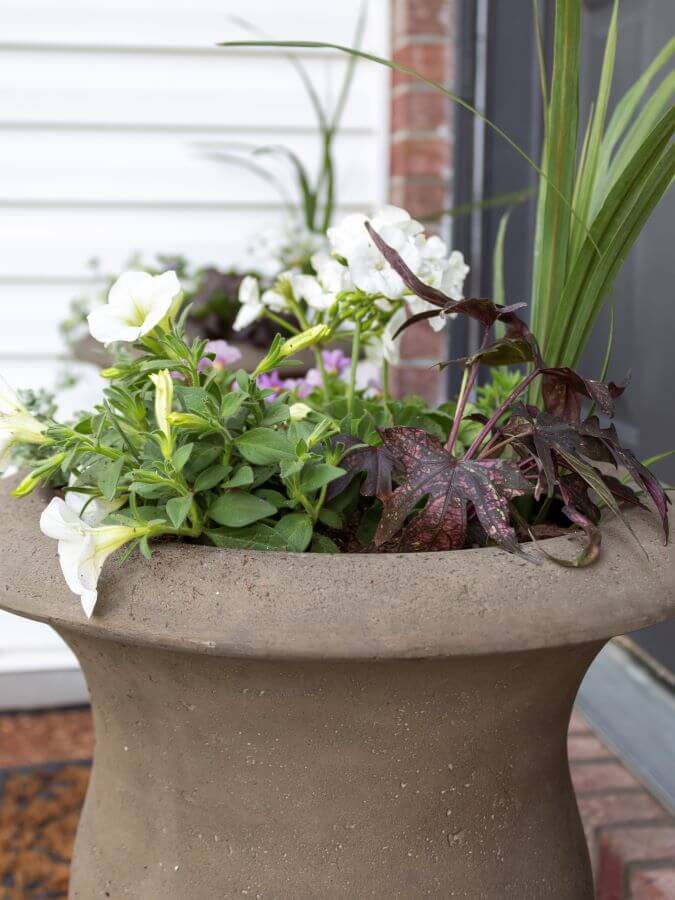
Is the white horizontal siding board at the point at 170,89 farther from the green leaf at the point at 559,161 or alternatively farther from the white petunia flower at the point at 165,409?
the white petunia flower at the point at 165,409

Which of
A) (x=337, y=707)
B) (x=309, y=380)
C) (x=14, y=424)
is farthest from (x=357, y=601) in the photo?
(x=309, y=380)

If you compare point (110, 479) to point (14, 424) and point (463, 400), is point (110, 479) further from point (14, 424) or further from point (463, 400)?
point (463, 400)

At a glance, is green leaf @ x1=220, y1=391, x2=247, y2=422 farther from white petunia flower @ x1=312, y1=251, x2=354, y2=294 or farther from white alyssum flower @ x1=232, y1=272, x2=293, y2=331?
white alyssum flower @ x1=232, y1=272, x2=293, y2=331

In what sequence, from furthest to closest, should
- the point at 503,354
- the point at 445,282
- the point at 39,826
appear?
the point at 39,826
the point at 445,282
the point at 503,354

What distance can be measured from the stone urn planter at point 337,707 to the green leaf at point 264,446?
9 cm

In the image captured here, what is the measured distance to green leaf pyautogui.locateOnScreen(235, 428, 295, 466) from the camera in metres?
0.80

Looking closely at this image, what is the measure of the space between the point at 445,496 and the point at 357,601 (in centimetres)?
13

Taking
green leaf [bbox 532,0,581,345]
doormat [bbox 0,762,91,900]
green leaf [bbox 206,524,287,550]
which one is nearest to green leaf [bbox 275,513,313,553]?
green leaf [bbox 206,524,287,550]

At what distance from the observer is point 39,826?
1.69 metres

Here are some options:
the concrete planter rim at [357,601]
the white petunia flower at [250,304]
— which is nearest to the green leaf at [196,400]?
the concrete planter rim at [357,601]

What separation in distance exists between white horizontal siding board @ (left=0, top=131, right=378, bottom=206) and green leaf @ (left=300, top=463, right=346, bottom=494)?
1.80 meters

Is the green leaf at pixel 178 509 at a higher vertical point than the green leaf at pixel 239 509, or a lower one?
higher

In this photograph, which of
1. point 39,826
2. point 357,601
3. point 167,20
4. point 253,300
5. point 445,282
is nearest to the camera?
point 357,601

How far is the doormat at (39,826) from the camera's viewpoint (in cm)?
155
